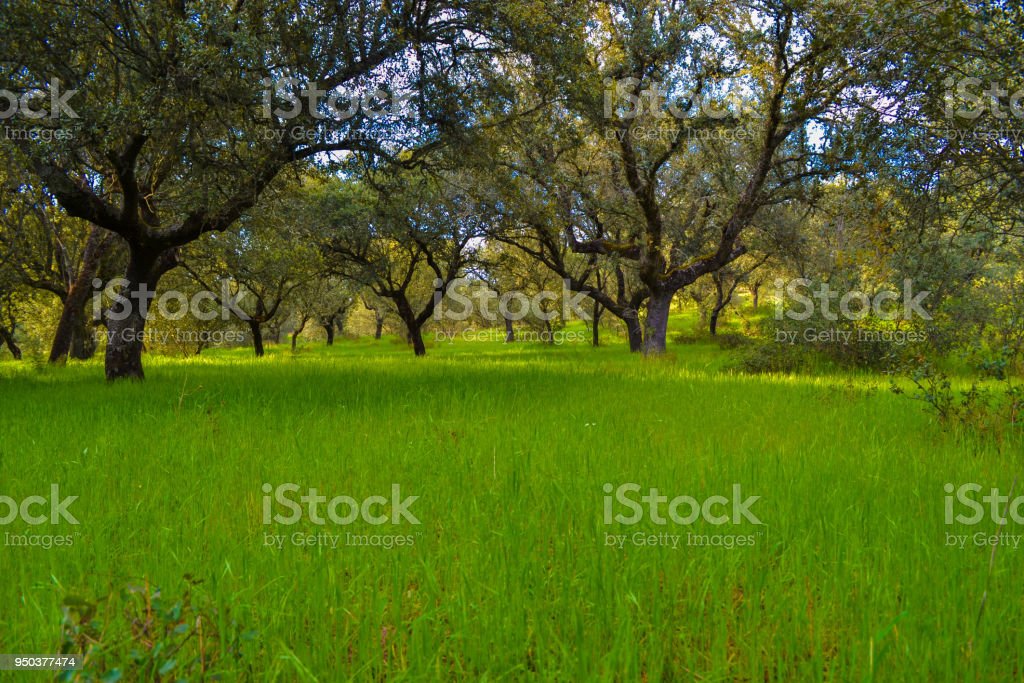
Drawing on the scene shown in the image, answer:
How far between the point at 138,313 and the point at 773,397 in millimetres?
14551

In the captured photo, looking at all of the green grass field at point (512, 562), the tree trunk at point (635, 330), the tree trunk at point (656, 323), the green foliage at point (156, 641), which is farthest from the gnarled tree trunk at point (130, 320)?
the tree trunk at point (635, 330)

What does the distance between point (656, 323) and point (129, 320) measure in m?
16.5

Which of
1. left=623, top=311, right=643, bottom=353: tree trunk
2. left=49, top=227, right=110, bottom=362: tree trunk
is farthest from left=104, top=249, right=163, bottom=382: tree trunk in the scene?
left=623, top=311, right=643, bottom=353: tree trunk

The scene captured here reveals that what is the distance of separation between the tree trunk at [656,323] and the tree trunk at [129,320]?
15.8m

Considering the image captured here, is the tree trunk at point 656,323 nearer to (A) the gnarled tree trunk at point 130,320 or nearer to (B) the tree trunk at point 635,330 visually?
(B) the tree trunk at point 635,330

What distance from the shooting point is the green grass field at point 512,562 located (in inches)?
92.7

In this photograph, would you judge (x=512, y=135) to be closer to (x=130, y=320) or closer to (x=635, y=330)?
(x=130, y=320)

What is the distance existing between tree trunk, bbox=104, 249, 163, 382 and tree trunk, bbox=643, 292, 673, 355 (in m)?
15.8

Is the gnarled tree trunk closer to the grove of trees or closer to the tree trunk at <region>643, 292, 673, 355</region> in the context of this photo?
the grove of trees

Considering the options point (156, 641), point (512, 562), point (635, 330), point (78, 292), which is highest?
point (78, 292)

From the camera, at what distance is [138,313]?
12695 millimetres

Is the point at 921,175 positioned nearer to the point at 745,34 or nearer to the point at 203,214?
the point at 745,34

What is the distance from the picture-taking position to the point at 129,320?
1252 cm

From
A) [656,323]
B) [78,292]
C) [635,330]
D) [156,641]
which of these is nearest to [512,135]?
[656,323]
